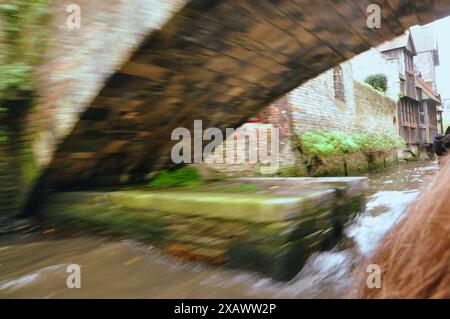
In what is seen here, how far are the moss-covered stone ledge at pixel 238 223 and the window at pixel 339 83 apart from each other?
752cm

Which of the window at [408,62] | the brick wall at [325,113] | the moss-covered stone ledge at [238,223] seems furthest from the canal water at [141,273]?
the window at [408,62]

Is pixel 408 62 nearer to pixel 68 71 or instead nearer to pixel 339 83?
pixel 339 83

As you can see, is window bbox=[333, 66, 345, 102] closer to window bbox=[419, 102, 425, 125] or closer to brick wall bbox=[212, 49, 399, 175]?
brick wall bbox=[212, 49, 399, 175]

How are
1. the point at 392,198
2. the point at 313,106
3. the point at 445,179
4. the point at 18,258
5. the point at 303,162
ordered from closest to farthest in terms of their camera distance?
the point at 445,179 < the point at 18,258 < the point at 392,198 < the point at 303,162 < the point at 313,106

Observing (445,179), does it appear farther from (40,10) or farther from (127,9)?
(40,10)

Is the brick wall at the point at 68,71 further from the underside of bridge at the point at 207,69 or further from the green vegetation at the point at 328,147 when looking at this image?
the green vegetation at the point at 328,147

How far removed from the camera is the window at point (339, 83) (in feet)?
32.2

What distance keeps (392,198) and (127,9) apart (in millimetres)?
4505

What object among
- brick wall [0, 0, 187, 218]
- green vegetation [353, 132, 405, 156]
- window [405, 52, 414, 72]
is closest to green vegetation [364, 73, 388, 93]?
green vegetation [353, 132, 405, 156]

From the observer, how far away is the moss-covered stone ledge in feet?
6.27

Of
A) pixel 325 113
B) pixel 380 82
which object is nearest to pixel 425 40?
pixel 380 82

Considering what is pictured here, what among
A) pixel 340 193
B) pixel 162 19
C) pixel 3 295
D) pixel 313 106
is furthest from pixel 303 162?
pixel 3 295

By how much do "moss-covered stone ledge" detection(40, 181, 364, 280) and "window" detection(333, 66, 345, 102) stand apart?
296 inches

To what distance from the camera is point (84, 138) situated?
293 centimetres
